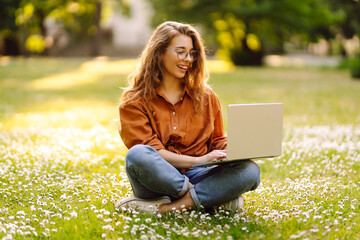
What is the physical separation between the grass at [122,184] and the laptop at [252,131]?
22.3 inches

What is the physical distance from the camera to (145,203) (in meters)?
4.04

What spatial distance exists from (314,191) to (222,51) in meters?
27.9

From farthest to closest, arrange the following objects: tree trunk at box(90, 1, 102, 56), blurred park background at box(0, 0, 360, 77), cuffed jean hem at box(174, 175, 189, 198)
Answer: tree trunk at box(90, 1, 102, 56) < blurred park background at box(0, 0, 360, 77) < cuffed jean hem at box(174, 175, 189, 198)

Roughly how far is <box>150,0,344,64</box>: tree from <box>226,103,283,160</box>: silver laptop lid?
23.5m

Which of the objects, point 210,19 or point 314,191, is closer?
point 314,191

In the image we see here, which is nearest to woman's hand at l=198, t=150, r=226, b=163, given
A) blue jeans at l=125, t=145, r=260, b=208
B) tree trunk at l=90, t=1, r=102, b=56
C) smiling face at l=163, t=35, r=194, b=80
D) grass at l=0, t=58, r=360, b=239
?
blue jeans at l=125, t=145, r=260, b=208

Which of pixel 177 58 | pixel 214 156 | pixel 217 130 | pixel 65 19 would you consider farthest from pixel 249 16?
pixel 214 156

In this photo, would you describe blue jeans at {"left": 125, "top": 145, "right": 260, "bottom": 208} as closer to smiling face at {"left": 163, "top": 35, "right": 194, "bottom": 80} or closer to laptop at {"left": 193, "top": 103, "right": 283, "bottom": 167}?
laptop at {"left": 193, "top": 103, "right": 283, "bottom": 167}

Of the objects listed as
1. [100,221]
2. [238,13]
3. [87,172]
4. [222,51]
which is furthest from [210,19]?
[100,221]

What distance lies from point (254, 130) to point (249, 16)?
Result: 2540 cm

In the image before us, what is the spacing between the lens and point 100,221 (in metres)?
3.83

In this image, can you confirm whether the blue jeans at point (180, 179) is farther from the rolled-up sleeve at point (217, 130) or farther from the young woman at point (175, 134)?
the rolled-up sleeve at point (217, 130)

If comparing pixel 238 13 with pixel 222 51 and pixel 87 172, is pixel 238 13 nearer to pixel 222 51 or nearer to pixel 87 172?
pixel 222 51

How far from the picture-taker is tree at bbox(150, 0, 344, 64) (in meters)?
27.1
